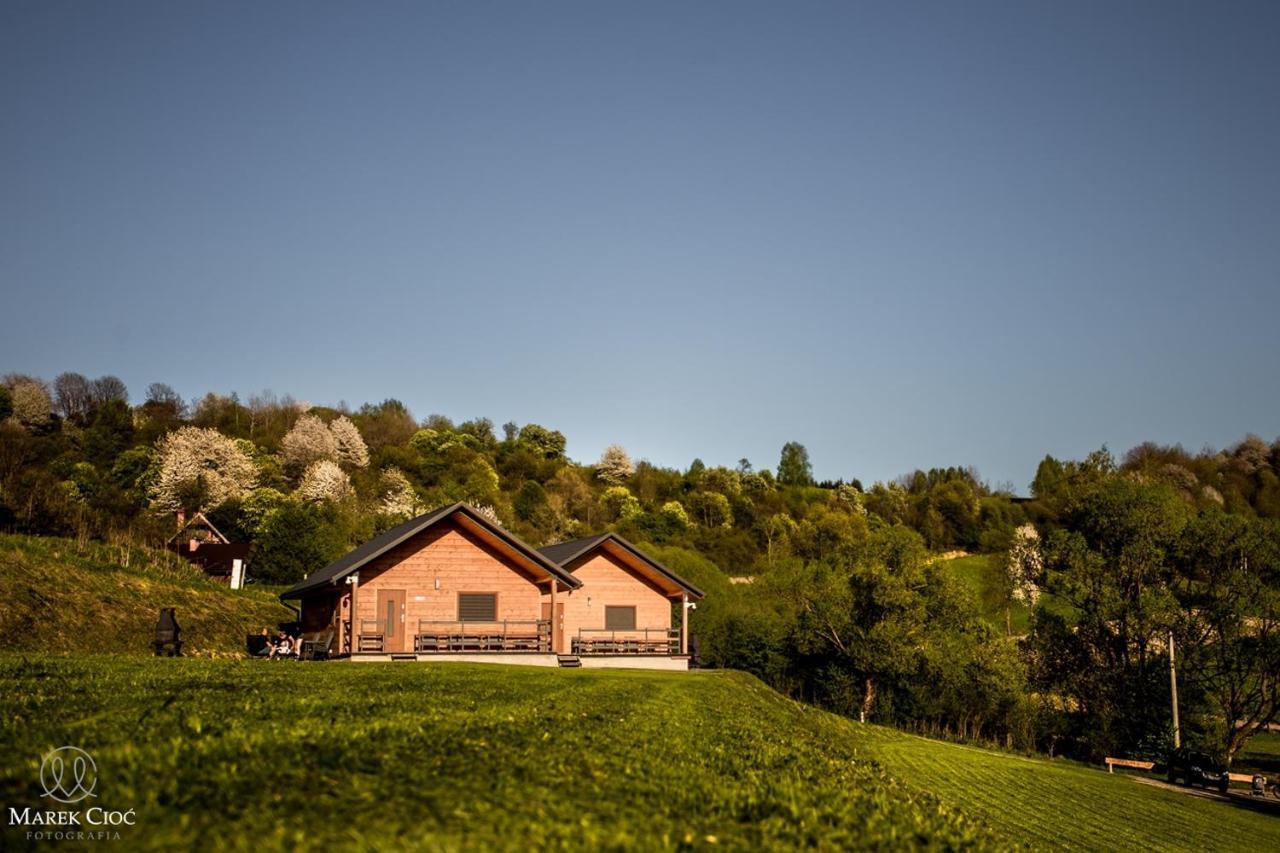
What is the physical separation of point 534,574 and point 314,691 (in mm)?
22072

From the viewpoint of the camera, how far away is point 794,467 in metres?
127

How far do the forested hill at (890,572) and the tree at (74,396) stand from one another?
15.5 ft

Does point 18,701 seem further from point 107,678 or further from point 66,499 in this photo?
point 66,499

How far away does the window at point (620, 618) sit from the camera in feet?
131

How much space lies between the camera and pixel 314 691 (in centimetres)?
1428

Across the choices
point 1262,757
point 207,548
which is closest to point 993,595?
point 1262,757

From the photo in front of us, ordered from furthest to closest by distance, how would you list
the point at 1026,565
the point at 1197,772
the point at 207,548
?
the point at 207,548 → the point at 1026,565 → the point at 1197,772

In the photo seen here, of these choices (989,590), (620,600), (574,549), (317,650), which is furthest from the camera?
(989,590)

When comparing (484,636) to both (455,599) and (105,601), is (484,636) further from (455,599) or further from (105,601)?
(105,601)

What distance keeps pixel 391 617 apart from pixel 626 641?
9.48 meters

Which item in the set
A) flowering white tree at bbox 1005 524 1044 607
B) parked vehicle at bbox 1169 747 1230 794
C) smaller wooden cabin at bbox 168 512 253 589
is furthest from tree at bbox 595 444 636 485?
parked vehicle at bbox 1169 747 1230 794

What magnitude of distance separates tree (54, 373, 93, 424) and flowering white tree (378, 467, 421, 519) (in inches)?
1209

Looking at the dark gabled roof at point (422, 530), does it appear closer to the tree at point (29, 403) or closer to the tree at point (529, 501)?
the tree at point (529, 501)

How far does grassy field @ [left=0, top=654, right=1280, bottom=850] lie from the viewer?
678 cm
